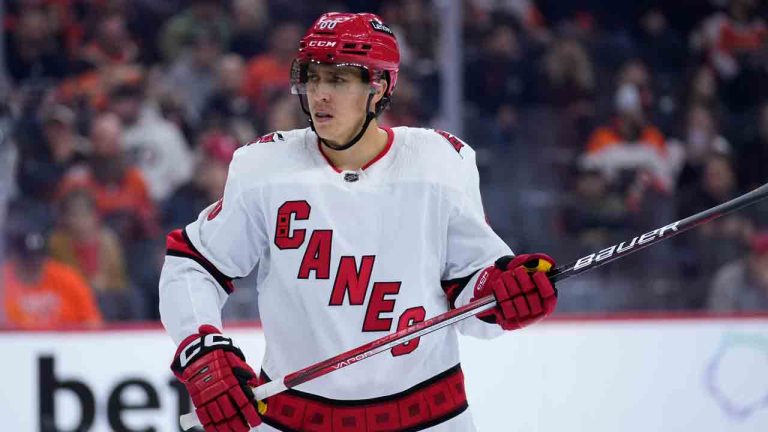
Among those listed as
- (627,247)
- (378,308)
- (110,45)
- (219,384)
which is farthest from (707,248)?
(219,384)

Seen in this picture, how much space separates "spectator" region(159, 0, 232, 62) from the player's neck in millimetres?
3588

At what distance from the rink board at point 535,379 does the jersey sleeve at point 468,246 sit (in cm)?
124

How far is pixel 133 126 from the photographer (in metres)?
5.55

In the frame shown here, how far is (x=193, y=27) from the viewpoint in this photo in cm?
612

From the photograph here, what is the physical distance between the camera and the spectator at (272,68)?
18.9 feet

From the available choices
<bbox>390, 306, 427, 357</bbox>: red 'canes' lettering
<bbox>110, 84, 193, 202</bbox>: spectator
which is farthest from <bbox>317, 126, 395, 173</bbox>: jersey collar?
<bbox>110, 84, 193, 202</bbox>: spectator

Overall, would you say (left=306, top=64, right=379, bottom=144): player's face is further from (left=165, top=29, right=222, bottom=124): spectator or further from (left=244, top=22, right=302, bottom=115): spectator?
(left=165, top=29, right=222, bottom=124): spectator

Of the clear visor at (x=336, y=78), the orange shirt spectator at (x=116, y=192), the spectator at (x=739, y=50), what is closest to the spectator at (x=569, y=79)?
the spectator at (x=739, y=50)

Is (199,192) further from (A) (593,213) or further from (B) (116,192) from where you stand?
(A) (593,213)

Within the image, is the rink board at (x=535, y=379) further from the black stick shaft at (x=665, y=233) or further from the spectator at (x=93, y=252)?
the black stick shaft at (x=665, y=233)

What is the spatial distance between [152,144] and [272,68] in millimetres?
789

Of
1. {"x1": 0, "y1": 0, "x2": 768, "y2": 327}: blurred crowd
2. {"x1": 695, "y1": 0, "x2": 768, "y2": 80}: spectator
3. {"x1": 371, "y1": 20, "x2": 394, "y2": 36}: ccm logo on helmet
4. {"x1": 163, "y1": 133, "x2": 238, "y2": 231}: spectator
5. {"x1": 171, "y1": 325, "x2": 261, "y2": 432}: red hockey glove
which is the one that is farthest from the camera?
{"x1": 695, "y1": 0, "x2": 768, "y2": 80}: spectator

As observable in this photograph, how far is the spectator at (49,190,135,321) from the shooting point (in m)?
4.79

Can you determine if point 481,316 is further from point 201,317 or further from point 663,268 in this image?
point 663,268
